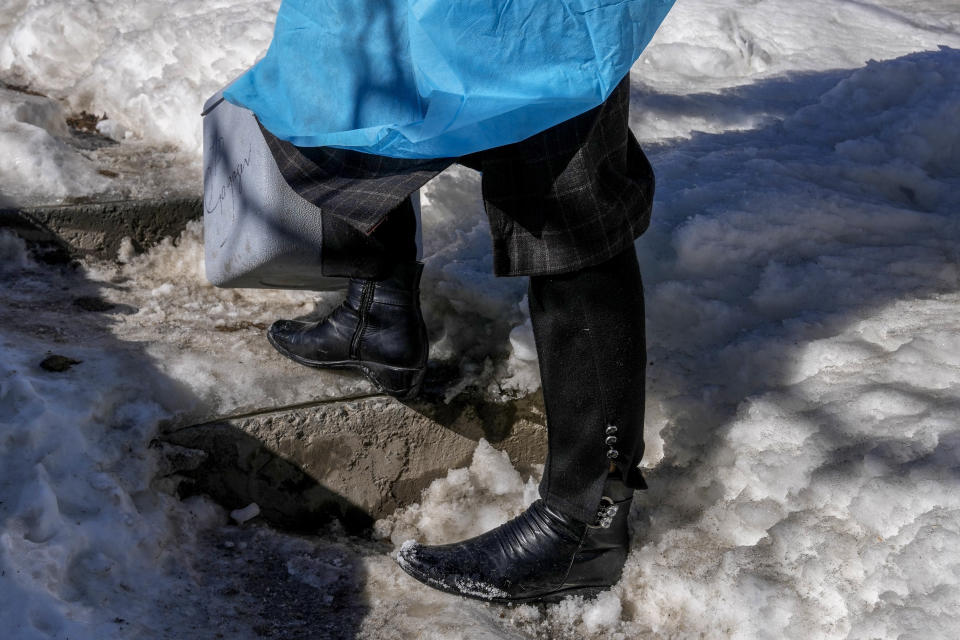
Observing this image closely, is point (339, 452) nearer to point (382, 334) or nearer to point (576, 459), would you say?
point (382, 334)

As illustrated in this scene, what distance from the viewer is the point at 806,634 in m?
1.39

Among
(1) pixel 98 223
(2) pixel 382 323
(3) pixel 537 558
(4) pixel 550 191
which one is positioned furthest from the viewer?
(1) pixel 98 223

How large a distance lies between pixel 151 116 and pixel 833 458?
2691mm

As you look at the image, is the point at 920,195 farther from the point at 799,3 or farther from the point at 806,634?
the point at 799,3

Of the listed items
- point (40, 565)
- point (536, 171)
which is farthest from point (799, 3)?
point (40, 565)

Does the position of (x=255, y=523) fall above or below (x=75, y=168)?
below

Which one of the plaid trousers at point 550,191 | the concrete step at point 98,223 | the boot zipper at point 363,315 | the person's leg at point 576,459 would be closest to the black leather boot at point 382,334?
the boot zipper at point 363,315

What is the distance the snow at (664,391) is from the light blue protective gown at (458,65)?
82 cm

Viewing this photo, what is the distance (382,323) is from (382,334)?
2cm

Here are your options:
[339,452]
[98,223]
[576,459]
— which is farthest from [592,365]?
[98,223]

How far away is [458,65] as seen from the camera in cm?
109

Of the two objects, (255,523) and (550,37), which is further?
(255,523)

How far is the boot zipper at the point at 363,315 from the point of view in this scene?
1.85 m

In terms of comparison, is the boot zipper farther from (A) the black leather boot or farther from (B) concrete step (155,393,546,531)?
(B) concrete step (155,393,546,531)
